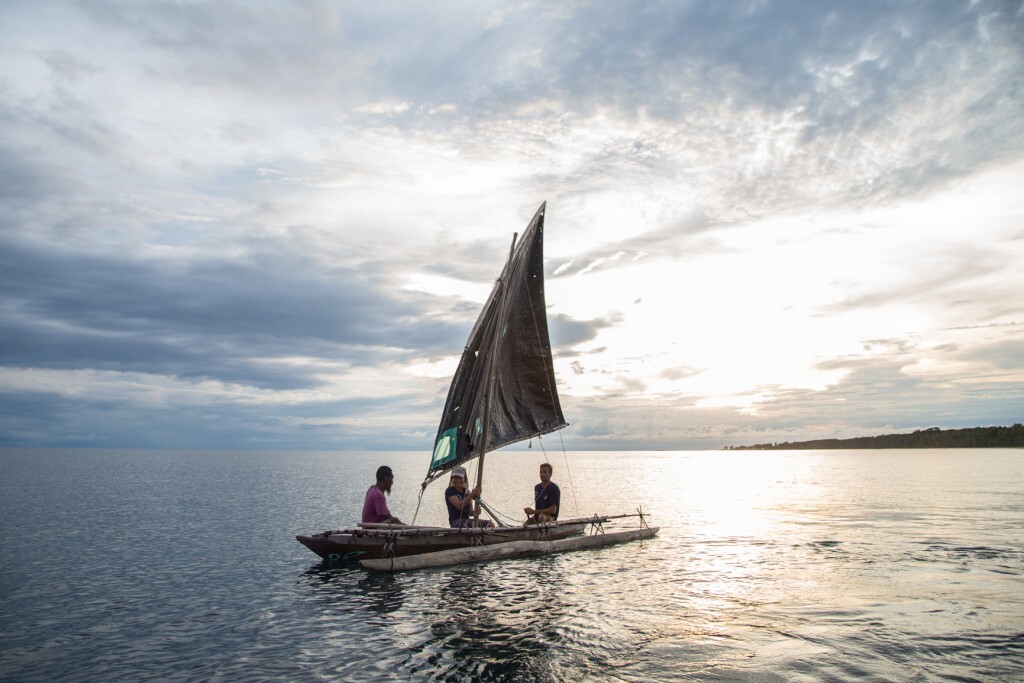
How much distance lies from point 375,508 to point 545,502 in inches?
332

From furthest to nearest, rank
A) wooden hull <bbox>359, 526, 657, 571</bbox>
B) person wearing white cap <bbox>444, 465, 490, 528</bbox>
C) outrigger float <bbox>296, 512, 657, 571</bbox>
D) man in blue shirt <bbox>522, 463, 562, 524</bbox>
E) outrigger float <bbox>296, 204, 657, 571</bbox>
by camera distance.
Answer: man in blue shirt <bbox>522, 463, 562, 524</bbox>
person wearing white cap <bbox>444, 465, 490, 528</bbox>
outrigger float <bbox>296, 204, 657, 571</bbox>
outrigger float <bbox>296, 512, 657, 571</bbox>
wooden hull <bbox>359, 526, 657, 571</bbox>

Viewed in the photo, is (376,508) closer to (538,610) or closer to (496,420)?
(496,420)

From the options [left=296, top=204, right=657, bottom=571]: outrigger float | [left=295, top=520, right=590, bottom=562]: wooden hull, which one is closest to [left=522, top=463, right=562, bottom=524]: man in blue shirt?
[left=296, top=204, right=657, bottom=571]: outrigger float

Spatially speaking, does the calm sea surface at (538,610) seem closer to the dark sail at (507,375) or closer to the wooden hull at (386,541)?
the wooden hull at (386,541)

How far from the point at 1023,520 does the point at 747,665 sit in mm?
37144

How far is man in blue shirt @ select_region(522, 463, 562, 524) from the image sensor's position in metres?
28.0

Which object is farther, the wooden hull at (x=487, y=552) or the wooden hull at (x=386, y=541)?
the wooden hull at (x=386, y=541)

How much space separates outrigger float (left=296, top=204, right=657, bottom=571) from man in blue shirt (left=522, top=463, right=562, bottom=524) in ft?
1.66

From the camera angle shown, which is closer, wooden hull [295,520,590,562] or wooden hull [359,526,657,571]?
wooden hull [359,526,657,571]

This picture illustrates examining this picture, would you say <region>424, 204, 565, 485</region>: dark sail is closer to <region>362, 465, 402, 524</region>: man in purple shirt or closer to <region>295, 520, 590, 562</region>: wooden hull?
<region>362, 465, 402, 524</region>: man in purple shirt

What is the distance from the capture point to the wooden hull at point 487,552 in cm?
2253

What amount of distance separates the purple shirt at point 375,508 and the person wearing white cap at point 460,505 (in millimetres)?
2635

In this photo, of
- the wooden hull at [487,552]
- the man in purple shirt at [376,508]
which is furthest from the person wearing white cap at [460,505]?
the man in purple shirt at [376,508]

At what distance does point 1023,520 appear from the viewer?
129 feet
